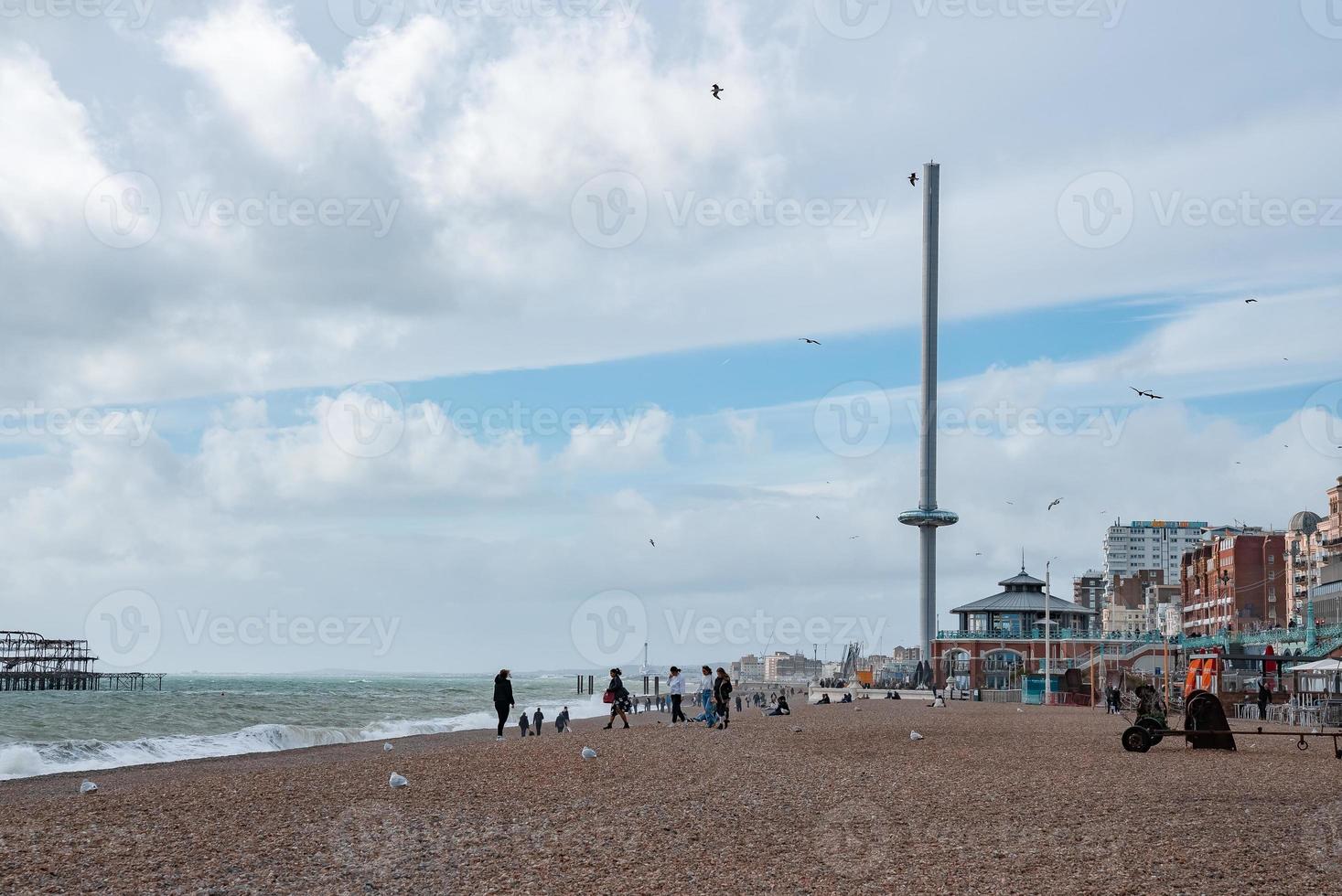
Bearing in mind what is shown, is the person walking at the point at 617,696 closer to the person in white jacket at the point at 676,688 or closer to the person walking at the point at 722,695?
the person in white jacket at the point at 676,688

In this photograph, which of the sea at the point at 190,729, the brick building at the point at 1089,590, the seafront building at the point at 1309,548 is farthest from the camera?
the brick building at the point at 1089,590

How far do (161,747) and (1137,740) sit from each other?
27.1 metres

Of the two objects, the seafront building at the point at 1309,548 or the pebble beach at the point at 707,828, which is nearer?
the pebble beach at the point at 707,828

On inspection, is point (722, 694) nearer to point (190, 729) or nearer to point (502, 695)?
point (502, 695)

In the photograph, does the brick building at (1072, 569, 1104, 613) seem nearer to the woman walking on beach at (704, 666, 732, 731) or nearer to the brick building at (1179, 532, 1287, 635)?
the brick building at (1179, 532, 1287, 635)

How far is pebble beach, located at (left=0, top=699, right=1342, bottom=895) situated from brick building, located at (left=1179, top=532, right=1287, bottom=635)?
316ft

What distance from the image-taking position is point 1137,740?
73.5 feet

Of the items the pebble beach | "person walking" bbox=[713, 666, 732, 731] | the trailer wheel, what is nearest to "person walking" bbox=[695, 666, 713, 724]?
"person walking" bbox=[713, 666, 732, 731]

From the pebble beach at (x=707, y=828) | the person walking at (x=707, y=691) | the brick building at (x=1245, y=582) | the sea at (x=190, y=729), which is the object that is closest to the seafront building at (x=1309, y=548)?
the brick building at (x=1245, y=582)

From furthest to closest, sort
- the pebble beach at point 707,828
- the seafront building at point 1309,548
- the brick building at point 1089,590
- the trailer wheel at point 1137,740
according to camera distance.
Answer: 1. the brick building at point 1089,590
2. the seafront building at point 1309,548
3. the trailer wheel at point 1137,740
4. the pebble beach at point 707,828

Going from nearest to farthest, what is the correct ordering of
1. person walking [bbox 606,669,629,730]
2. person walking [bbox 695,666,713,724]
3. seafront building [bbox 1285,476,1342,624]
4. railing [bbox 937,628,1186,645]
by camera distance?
person walking [bbox 695,666,713,724] < person walking [bbox 606,669,629,730] < railing [bbox 937,628,1186,645] < seafront building [bbox 1285,476,1342,624]

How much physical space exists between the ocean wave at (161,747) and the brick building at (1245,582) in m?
82.9

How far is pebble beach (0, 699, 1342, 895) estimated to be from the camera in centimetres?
1004

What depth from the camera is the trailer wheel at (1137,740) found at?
73.4 feet
